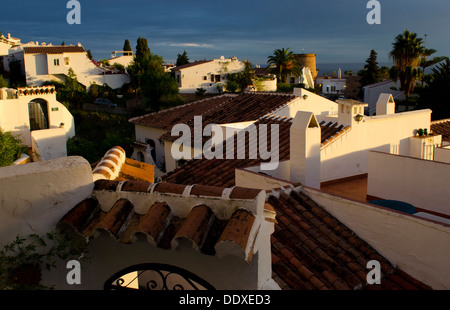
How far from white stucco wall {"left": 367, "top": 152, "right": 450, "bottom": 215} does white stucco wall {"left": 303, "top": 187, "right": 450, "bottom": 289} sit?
2257mm

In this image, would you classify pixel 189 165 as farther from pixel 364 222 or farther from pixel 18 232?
pixel 18 232

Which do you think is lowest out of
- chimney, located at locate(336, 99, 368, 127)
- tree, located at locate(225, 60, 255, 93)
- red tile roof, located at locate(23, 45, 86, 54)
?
chimney, located at locate(336, 99, 368, 127)

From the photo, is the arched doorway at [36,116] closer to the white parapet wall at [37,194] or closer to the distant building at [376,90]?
the white parapet wall at [37,194]

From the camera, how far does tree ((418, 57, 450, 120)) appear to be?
29734mm

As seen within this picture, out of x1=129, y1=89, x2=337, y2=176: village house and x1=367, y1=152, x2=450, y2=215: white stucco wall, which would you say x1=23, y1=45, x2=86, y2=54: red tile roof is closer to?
x1=129, y1=89, x2=337, y2=176: village house

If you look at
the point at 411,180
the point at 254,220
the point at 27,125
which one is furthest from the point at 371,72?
the point at 254,220

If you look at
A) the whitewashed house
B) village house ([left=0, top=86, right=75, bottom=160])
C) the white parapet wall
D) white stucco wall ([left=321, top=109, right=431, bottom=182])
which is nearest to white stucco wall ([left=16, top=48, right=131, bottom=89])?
the whitewashed house

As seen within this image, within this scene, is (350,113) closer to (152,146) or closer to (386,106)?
(386,106)

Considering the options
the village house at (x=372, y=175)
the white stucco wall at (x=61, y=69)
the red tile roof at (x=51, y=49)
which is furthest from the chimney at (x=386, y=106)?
the red tile roof at (x=51, y=49)

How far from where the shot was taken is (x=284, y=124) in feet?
45.0

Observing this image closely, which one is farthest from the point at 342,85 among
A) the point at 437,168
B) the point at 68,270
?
the point at 68,270

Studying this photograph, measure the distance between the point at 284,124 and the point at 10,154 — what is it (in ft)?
37.8

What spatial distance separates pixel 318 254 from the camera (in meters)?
6.30

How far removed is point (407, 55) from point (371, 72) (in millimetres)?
14929
